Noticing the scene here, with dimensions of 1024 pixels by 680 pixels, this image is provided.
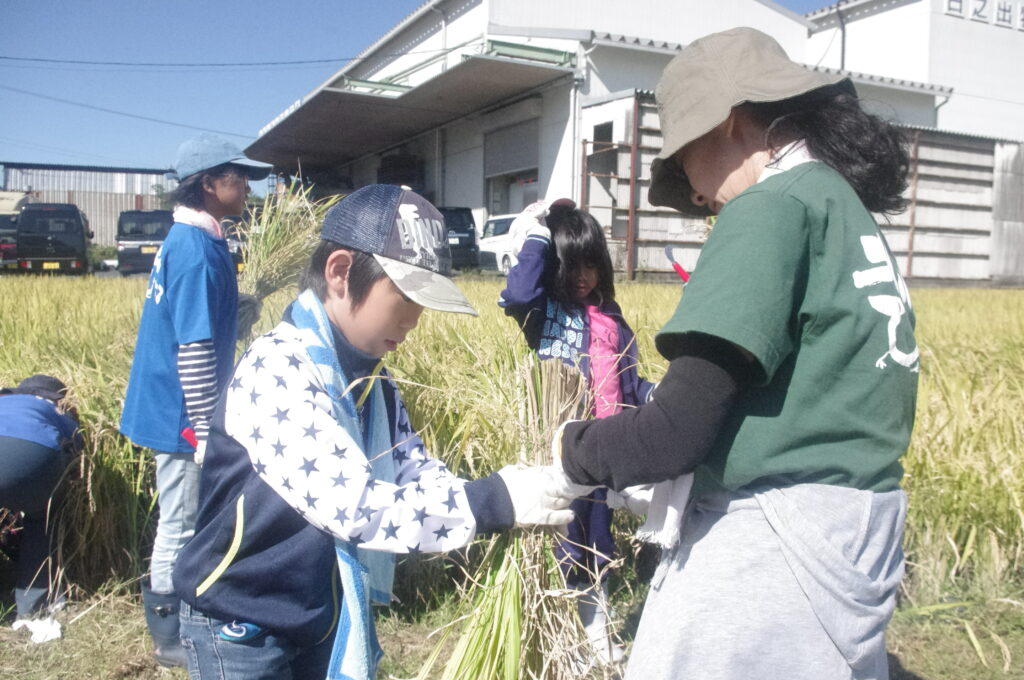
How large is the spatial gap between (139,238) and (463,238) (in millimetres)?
7730

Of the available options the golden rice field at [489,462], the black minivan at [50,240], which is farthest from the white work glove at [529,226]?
the black minivan at [50,240]

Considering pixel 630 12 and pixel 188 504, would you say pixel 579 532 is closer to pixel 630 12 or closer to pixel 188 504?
pixel 188 504

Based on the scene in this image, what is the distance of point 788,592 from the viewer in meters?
1.11

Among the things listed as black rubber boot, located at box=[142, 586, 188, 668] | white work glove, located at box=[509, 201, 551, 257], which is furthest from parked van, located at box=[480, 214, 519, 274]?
black rubber boot, located at box=[142, 586, 188, 668]

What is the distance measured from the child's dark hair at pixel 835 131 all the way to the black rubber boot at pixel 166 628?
7.63 feet

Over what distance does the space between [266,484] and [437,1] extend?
2235 cm

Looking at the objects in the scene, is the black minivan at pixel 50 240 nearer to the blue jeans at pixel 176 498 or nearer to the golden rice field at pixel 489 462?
the golden rice field at pixel 489 462

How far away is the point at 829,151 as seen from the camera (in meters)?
1.21

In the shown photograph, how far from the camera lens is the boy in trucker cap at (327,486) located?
121cm

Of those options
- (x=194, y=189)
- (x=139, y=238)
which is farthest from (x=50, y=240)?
(x=194, y=189)

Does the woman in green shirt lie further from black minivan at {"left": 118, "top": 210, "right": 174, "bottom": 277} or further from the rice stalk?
black minivan at {"left": 118, "top": 210, "right": 174, "bottom": 277}

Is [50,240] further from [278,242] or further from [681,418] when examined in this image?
[681,418]

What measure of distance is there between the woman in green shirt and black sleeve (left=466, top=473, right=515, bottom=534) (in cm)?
16

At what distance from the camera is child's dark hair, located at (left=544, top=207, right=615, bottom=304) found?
2.88 meters
